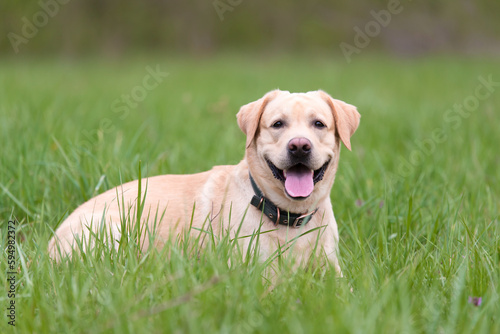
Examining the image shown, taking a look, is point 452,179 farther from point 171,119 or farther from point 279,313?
point 171,119

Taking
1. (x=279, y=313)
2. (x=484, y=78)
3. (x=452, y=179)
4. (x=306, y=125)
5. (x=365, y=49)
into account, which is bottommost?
(x=279, y=313)

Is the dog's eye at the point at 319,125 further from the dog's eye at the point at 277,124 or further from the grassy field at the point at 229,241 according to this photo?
the grassy field at the point at 229,241

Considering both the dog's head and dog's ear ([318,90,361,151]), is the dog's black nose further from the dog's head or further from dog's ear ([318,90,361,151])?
dog's ear ([318,90,361,151])

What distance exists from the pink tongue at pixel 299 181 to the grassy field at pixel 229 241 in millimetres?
301

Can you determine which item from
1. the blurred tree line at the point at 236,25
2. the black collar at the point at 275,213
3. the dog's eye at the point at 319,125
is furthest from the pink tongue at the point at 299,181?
the blurred tree line at the point at 236,25

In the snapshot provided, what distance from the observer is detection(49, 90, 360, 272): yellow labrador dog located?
293 centimetres

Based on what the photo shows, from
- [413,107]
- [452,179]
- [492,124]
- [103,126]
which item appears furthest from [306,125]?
[413,107]

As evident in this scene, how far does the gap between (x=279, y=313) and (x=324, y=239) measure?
1.01 m

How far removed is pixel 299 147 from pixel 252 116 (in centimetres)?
46

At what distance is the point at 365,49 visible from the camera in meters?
24.3

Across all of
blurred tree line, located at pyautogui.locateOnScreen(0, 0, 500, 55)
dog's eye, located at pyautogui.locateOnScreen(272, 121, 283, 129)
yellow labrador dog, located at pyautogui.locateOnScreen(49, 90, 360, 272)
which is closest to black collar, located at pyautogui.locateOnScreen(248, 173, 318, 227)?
yellow labrador dog, located at pyautogui.locateOnScreen(49, 90, 360, 272)

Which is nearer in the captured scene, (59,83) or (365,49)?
(59,83)

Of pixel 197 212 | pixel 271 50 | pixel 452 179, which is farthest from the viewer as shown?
pixel 271 50

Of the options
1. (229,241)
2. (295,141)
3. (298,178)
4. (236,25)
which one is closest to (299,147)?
(295,141)
